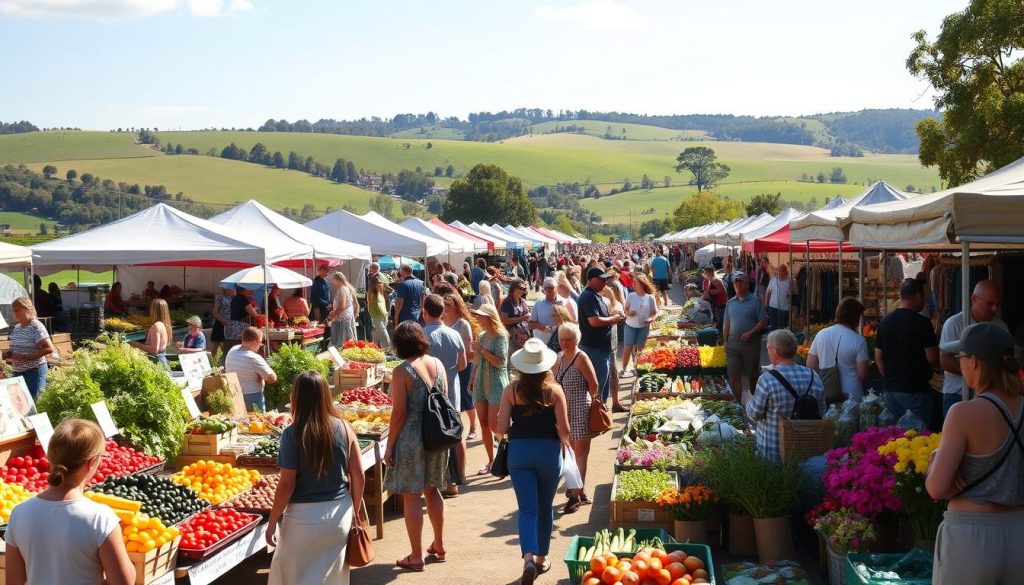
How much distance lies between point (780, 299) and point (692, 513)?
33.5 feet

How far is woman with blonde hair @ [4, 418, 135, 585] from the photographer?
12.5 feet

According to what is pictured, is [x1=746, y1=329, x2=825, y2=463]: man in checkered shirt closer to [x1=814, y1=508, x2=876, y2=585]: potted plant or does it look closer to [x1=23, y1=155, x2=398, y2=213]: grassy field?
[x1=814, y1=508, x2=876, y2=585]: potted plant

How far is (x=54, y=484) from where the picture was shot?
3.85 metres

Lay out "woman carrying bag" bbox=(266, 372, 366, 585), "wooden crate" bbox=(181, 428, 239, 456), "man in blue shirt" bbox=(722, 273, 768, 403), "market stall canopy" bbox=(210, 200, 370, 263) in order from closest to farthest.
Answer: "woman carrying bag" bbox=(266, 372, 366, 585), "wooden crate" bbox=(181, 428, 239, 456), "man in blue shirt" bbox=(722, 273, 768, 403), "market stall canopy" bbox=(210, 200, 370, 263)

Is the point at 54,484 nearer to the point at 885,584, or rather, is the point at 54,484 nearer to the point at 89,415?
the point at 89,415

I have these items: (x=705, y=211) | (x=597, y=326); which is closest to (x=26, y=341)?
(x=597, y=326)

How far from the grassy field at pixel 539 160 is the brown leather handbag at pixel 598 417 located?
139430 mm

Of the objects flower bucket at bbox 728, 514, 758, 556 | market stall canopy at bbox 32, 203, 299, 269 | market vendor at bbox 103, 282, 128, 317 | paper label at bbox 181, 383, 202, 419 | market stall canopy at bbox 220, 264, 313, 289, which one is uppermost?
market stall canopy at bbox 32, 203, 299, 269

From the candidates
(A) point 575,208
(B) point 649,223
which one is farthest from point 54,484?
(A) point 575,208

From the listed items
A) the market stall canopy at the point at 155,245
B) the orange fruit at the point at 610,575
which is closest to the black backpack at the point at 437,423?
the orange fruit at the point at 610,575

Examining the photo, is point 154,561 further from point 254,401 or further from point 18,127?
point 18,127

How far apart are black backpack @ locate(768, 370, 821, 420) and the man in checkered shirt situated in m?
0.02

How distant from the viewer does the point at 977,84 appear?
18609 millimetres

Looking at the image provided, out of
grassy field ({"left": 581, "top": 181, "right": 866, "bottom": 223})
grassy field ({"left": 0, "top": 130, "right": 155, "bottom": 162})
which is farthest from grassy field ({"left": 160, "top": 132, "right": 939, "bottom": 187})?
grassy field ({"left": 0, "top": 130, "right": 155, "bottom": 162})
